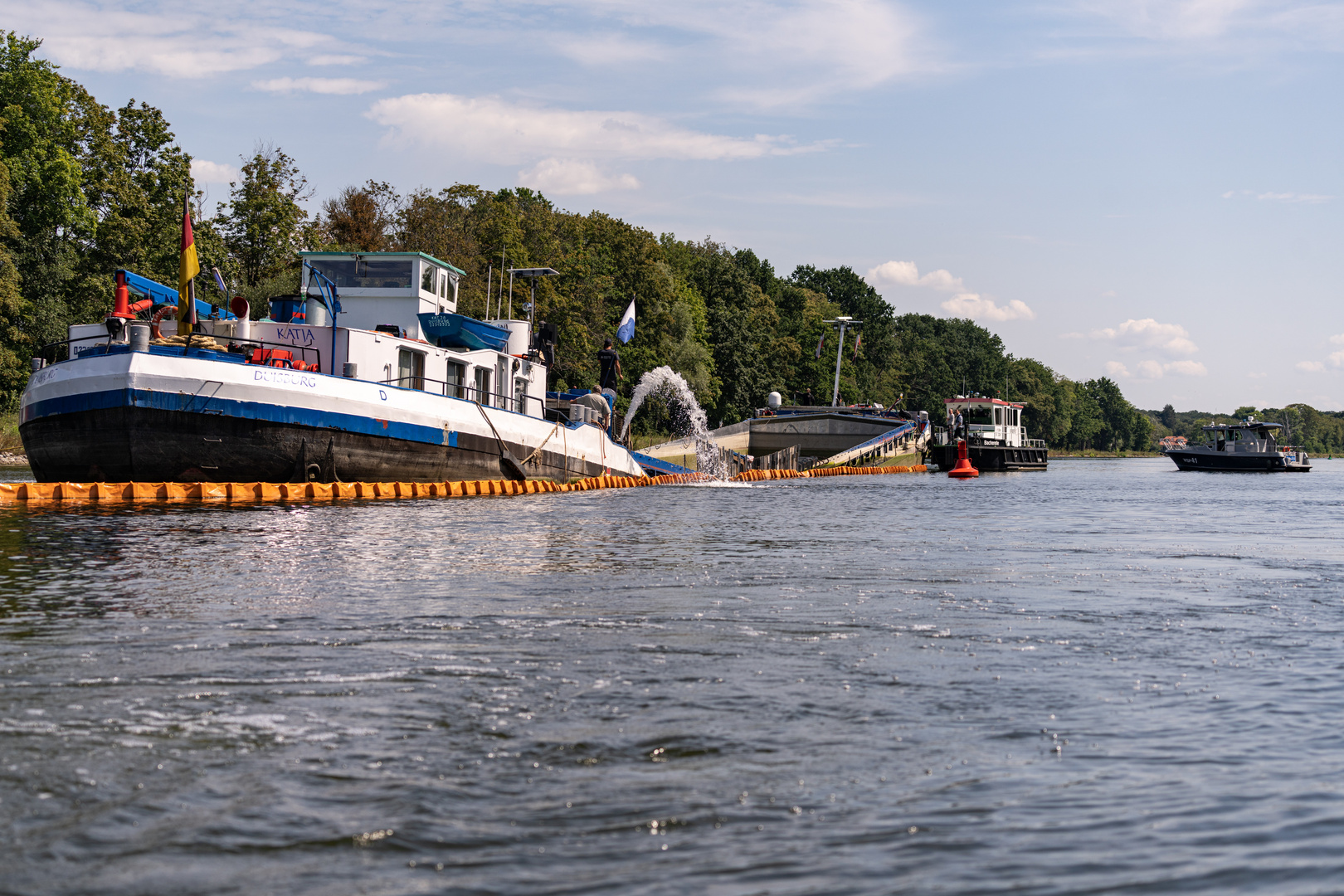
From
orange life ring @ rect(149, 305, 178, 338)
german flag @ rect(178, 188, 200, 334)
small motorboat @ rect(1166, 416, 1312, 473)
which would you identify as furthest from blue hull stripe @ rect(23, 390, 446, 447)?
small motorboat @ rect(1166, 416, 1312, 473)

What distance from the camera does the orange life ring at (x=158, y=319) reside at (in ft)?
77.2

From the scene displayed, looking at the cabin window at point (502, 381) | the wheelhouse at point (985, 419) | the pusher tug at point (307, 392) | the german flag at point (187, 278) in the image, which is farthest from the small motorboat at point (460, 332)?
the wheelhouse at point (985, 419)

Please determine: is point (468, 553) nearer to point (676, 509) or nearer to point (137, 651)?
point (137, 651)

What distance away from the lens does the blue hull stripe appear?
21577 millimetres

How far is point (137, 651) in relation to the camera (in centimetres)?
798

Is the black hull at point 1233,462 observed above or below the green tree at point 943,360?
below

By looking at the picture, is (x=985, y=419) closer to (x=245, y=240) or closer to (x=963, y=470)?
(x=963, y=470)

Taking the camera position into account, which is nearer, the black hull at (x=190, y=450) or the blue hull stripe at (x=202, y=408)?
the blue hull stripe at (x=202, y=408)

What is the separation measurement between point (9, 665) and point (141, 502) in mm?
15207

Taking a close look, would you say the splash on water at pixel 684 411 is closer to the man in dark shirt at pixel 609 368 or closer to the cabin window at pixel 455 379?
the man in dark shirt at pixel 609 368

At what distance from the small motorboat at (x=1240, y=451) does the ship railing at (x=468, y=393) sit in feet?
178

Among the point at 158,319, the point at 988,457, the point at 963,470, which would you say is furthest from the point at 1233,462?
the point at 158,319

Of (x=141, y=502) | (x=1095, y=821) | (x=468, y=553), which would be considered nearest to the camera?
(x=1095, y=821)

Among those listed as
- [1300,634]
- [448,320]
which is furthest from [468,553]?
[448,320]
